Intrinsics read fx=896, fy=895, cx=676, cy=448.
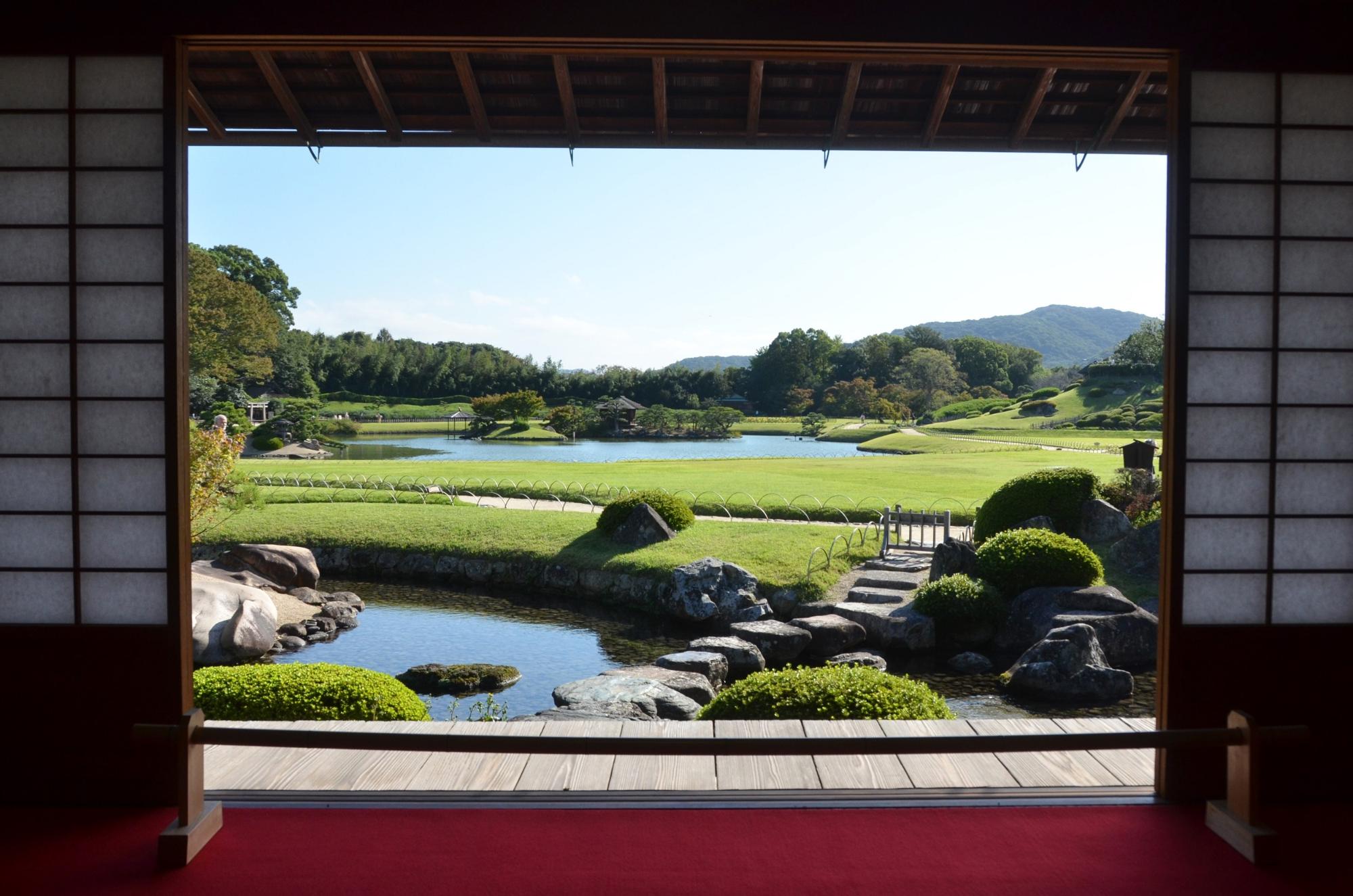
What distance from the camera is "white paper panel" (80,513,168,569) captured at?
3.12 metres

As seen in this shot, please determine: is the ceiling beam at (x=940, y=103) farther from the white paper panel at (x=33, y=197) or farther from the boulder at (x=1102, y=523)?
the boulder at (x=1102, y=523)

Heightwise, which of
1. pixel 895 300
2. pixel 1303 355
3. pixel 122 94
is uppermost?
pixel 895 300

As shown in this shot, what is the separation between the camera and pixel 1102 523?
1109 cm

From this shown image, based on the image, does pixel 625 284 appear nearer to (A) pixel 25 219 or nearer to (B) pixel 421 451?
(B) pixel 421 451

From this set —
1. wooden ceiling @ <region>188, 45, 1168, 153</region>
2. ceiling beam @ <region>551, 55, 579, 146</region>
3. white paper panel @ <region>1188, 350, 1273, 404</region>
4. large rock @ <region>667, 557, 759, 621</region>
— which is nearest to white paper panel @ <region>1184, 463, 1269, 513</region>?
white paper panel @ <region>1188, 350, 1273, 404</region>

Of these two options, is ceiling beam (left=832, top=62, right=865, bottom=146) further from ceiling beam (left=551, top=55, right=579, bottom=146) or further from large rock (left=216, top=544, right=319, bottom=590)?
large rock (left=216, top=544, right=319, bottom=590)

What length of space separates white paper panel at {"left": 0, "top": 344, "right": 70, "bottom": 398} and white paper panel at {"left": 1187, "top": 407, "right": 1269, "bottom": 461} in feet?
13.1

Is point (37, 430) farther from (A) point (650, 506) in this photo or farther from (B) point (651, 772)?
(A) point (650, 506)

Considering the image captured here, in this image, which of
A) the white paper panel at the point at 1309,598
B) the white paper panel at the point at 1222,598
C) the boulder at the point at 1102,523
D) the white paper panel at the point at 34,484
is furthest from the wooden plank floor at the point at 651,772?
the boulder at the point at 1102,523

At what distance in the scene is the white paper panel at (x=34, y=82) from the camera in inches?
123

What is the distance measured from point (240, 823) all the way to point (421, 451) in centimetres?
2975

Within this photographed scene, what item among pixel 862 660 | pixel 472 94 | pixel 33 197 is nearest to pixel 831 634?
pixel 862 660

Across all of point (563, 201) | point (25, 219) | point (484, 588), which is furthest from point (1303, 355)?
point (563, 201)

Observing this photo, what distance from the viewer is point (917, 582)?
33.7 ft
